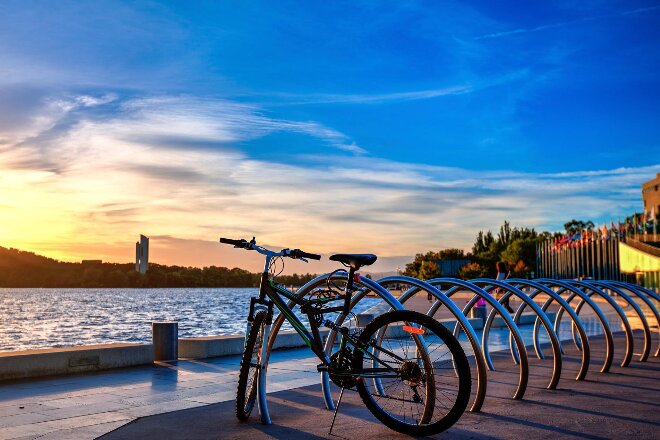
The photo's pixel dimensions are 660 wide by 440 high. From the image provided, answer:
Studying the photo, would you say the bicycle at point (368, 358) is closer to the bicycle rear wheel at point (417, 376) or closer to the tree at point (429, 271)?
the bicycle rear wheel at point (417, 376)

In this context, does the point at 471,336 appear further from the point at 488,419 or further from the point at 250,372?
the point at 250,372

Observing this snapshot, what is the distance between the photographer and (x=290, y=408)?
6.66m

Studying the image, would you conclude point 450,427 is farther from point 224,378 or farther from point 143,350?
point 143,350

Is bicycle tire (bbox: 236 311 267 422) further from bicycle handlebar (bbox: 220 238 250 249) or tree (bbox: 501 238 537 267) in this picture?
tree (bbox: 501 238 537 267)

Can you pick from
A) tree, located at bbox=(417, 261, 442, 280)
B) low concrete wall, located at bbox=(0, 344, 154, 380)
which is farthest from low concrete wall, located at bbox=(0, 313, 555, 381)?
tree, located at bbox=(417, 261, 442, 280)

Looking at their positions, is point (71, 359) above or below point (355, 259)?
below

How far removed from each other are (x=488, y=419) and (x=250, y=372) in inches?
79.6

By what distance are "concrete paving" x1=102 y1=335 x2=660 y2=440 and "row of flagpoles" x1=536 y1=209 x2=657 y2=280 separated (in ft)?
227

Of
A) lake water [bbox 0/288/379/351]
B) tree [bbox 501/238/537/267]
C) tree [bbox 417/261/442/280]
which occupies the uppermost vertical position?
tree [bbox 501/238/537/267]

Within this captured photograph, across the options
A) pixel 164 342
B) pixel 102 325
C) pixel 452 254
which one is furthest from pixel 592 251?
pixel 164 342

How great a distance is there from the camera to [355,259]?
222 inches

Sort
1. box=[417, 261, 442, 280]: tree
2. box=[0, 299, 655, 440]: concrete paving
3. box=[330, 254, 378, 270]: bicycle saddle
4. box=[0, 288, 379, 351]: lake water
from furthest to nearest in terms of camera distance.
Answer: box=[417, 261, 442, 280]: tree < box=[0, 288, 379, 351]: lake water < box=[0, 299, 655, 440]: concrete paving < box=[330, 254, 378, 270]: bicycle saddle

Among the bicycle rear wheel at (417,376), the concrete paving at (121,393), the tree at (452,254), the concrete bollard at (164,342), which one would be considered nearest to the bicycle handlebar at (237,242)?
the bicycle rear wheel at (417,376)

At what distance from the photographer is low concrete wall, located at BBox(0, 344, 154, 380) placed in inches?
337
